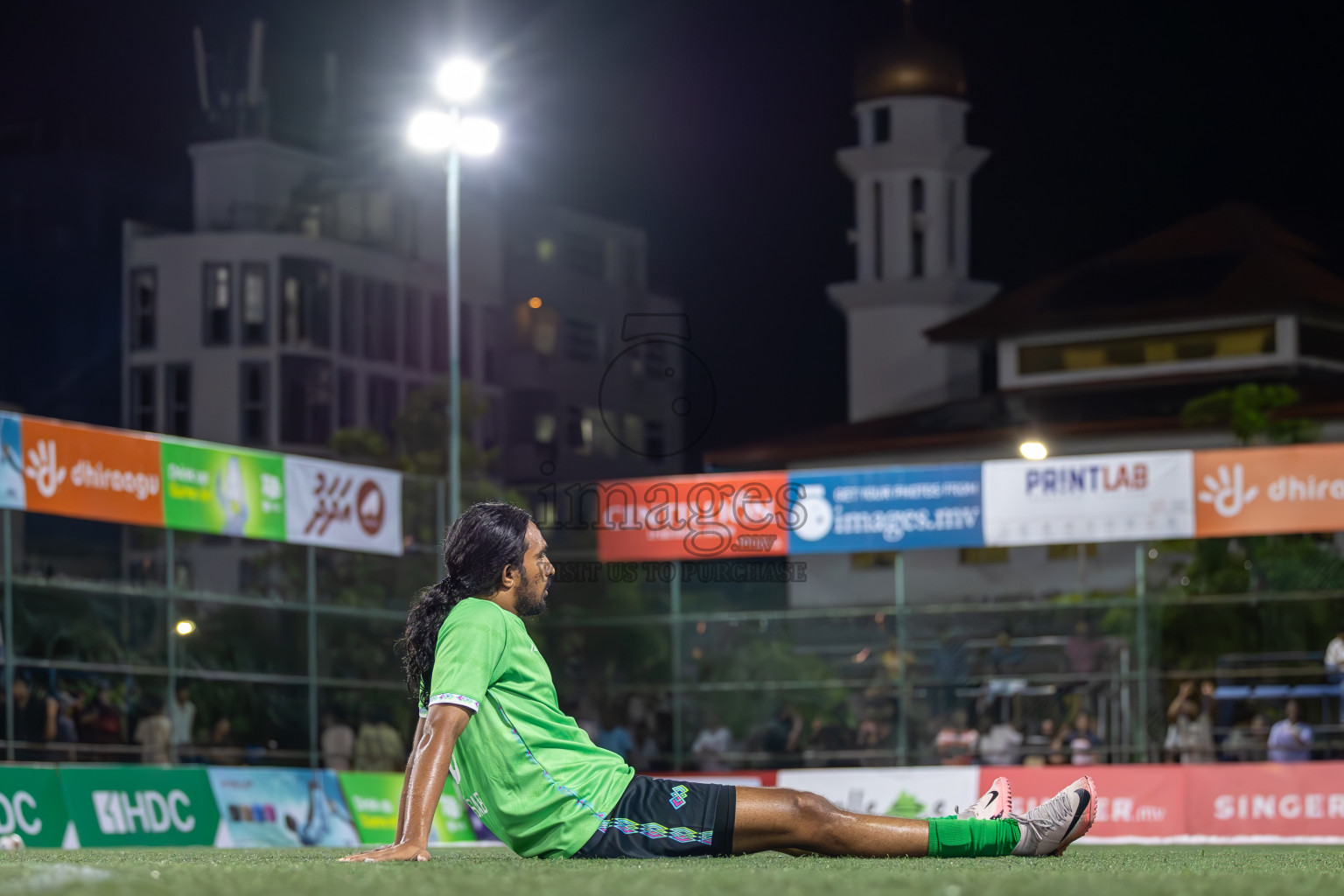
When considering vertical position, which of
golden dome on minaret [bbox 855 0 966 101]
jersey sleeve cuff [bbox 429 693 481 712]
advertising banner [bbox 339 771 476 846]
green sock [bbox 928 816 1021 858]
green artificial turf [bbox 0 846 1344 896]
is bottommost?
advertising banner [bbox 339 771 476 846]

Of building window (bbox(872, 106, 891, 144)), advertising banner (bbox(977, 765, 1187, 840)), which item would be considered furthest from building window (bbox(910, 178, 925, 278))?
advertising banner (bbox(977, 765, 1187, 840))

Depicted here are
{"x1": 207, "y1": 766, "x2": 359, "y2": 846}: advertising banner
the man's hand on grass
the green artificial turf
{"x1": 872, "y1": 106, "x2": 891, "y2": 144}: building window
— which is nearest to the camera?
the green artificial turf

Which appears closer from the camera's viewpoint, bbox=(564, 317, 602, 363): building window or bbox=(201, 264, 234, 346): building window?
bbox=(201, 264, 234, 346): building window

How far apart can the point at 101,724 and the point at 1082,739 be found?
34.8 feet

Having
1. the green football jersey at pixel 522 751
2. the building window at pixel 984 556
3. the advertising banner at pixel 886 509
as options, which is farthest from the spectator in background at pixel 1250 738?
the green football jersey at pixel 522 751

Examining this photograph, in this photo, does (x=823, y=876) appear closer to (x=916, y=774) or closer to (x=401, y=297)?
(x=916, y=774)

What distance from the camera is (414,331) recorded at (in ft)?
187

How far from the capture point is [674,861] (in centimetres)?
604

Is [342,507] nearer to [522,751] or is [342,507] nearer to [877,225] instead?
[522,751]

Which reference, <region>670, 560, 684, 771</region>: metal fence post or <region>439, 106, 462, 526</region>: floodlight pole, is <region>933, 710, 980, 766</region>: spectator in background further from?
<region>439, 106, 462, 526</region>: floodlight pole

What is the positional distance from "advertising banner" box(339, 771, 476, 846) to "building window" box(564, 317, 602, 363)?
143 ft

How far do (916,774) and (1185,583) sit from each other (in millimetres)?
8931

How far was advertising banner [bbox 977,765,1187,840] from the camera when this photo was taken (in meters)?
19.9

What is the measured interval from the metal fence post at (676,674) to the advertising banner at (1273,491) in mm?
6159
